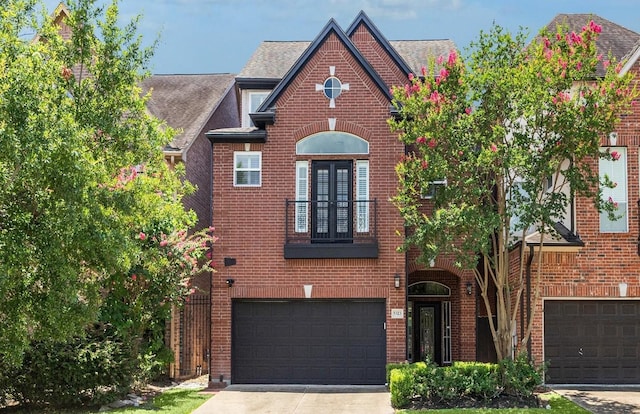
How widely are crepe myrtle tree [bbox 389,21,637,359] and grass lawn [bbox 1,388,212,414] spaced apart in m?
5.36

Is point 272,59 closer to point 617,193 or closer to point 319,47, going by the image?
point 319,47

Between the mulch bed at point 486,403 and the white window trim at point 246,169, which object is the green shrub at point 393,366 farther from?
the white window trim at point 246,169

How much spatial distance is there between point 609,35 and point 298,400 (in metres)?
12.6

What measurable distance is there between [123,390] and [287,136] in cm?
695

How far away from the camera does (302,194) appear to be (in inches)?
739

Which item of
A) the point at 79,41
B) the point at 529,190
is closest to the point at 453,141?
the point at 529,190

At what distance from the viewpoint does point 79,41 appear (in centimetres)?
1256

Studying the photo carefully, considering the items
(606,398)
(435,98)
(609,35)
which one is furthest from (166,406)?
(609,35)

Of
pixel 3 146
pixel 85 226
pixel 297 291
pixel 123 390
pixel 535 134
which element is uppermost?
pixel 535 134

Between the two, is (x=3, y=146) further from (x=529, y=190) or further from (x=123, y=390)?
(x=529, y=190)

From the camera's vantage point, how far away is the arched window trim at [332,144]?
18734 millimetres

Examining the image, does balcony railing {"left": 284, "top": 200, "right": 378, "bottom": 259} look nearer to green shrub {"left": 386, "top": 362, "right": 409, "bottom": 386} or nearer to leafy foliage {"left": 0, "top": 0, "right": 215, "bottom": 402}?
green shrub {"left": 386, "top": 362, "right": 409, "bottom": 386}

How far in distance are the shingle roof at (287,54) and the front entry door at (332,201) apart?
4.17 meters

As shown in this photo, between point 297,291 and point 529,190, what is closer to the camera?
point 529,190
